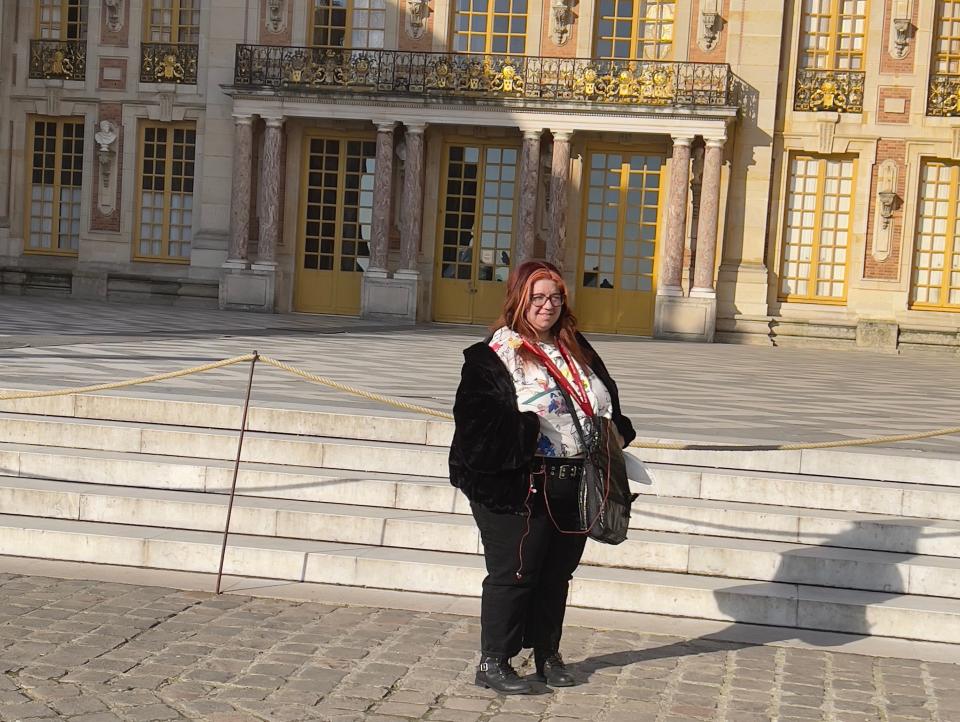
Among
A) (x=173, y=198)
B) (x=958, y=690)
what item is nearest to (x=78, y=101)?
(x=173, y=198)

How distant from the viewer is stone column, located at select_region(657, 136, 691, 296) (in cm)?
2348

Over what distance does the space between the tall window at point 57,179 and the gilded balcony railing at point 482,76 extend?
A: 3.94 meters

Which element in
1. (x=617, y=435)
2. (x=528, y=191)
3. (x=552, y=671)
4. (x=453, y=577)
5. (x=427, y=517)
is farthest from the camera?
(x=528, y=191)

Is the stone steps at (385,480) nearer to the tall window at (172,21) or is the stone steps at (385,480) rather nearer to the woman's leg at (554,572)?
the woman's leg at (554,572)

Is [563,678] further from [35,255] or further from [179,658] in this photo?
[35,255]

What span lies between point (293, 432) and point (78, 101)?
745 inches

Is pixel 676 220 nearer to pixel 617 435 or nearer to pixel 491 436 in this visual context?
pixel 617 435

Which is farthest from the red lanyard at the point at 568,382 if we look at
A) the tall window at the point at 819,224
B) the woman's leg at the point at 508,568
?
the tall window at the point at 819,224

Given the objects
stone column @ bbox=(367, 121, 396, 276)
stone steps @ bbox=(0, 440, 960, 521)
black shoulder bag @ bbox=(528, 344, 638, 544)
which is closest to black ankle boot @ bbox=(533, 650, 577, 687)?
black shoulder bag @ bbox=(528, 344, 638, 544)

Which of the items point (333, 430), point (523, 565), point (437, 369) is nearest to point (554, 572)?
point (523, 565)

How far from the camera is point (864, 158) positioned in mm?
24172

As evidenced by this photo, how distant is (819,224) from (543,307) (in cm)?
1980

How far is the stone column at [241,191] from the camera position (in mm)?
24672

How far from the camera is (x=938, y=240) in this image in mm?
24156
